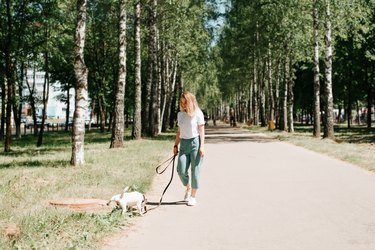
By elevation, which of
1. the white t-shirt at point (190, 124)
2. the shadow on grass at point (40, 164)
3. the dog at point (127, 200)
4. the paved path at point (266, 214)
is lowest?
the paved path at point (266, 214)

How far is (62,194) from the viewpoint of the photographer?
Result: 904cm

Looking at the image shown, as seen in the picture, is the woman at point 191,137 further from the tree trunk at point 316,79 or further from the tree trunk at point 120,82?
the tree trunk at point 316,79

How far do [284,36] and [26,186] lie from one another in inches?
1056

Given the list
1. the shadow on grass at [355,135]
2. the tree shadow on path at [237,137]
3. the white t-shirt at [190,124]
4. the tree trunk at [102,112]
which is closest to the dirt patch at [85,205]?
the white t-shirt at [190,124]

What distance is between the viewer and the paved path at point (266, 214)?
5.92 m

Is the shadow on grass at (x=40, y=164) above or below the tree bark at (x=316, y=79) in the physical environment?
below

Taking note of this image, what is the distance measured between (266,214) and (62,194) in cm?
386

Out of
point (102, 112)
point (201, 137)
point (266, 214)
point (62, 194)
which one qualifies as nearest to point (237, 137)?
point (102, 112)

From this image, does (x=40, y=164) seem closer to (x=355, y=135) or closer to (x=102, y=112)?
(x=355, y=135)

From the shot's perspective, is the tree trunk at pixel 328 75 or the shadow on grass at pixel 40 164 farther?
the tree trunk at pixel 328 75

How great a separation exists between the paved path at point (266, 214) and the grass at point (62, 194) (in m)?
0.40

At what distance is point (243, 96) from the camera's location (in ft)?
251

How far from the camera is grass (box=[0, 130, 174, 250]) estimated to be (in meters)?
5.81

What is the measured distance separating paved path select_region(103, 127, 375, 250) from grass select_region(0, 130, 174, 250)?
40cm
